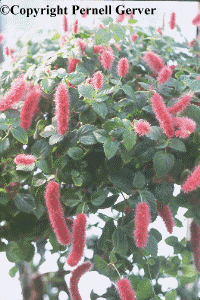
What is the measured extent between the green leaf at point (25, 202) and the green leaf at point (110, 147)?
7.4 inches

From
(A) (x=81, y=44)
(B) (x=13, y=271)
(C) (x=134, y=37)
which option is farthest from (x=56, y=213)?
(C) (x=134, y=37)

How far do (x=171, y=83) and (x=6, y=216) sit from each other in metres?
0.47

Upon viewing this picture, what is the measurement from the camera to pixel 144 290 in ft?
2.30

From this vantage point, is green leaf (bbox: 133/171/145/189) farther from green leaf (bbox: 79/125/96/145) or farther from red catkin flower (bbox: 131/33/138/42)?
red catkin flower (bbox: 131/33/138/42)

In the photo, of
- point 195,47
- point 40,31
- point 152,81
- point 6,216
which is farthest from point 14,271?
Answer: point 195,47

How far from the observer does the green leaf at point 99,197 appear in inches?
23.9

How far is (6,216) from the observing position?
0.69 meters

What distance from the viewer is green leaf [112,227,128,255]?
24.6 inches

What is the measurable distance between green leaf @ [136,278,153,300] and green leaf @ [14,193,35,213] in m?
0.30

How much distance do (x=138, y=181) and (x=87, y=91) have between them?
19 centimetres

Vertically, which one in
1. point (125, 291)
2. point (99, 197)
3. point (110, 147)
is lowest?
point (125, 291)

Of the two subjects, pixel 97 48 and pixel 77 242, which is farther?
pixel 97 48

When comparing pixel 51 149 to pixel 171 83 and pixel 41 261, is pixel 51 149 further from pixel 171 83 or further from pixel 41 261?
pixel 41 261

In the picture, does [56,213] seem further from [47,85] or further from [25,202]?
[47,85]
